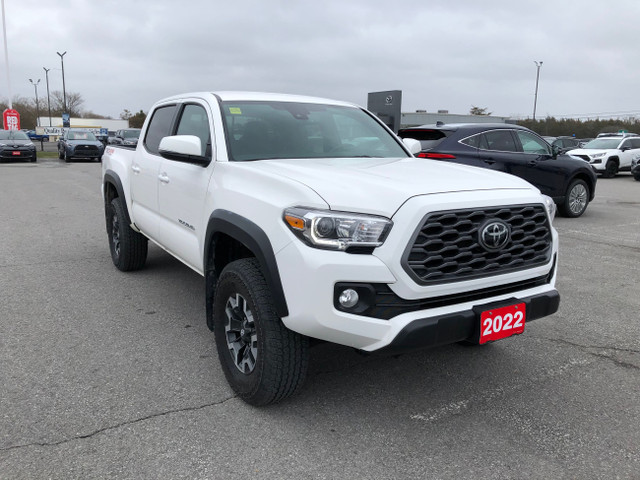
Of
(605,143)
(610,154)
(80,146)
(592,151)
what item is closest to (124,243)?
(592,151)

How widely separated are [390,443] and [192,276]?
11.4ft

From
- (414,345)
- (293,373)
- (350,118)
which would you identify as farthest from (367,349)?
(350,118)

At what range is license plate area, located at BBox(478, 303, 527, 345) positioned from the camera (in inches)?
105

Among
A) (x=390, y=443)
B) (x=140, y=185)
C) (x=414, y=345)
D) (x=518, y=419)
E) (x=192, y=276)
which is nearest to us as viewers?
(x=414, y=345)

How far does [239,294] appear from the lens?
3.01 metres

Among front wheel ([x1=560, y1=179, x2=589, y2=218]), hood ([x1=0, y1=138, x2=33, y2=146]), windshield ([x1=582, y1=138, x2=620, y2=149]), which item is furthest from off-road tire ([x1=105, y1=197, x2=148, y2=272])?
hood ([x1=0, y1=138, x2=33, y2=146])

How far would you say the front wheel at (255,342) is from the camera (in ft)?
9.00

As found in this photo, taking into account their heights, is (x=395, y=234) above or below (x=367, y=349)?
above

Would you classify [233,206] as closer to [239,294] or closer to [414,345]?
[239,294]

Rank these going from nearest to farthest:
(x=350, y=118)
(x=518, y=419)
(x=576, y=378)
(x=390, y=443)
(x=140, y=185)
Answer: (x=390, y=443)
(x=518, y=419)
(x=576, y=378)
(x=350, y=118)
(x=140, y=185)

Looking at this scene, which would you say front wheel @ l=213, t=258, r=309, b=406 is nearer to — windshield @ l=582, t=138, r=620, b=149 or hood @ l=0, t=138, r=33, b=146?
windshield @ l=582, t=138, r=620, b=149

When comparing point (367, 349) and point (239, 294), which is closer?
point (367, 349)

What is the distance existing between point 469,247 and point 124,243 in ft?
12.9

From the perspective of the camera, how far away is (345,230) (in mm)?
2525
